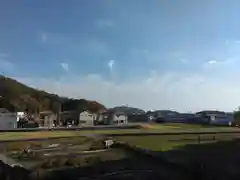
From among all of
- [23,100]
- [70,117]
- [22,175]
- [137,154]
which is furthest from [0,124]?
[22,175]

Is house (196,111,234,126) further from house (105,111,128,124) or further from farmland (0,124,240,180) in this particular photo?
farmland (0,124,240,180)

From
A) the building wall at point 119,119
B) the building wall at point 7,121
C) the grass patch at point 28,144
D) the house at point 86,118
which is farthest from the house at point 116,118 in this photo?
the grass patch at point 28,144

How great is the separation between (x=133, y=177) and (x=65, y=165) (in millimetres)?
6156

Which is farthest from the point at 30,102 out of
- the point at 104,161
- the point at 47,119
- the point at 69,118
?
the point at 104,161

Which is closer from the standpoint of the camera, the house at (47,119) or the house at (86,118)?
the house at (47,119)

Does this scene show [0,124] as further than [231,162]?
Yes

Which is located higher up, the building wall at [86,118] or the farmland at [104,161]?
the building wall at [86,118]

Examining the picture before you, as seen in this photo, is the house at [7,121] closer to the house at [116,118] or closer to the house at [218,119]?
the house at [116,118]

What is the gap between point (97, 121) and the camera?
70.4m

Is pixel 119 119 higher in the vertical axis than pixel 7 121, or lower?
higher

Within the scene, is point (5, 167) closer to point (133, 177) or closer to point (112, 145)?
point (133, 177)

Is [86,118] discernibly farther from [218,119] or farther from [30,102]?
[218,119]

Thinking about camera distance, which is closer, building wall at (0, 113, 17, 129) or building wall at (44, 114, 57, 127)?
building wall at (0, 113, 17, 129)

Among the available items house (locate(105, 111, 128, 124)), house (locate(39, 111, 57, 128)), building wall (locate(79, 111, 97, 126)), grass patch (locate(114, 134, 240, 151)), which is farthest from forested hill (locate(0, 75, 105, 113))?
grass patch (locate(114, 134, 240, 151))
